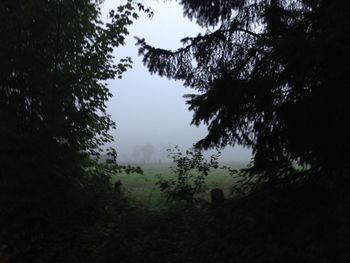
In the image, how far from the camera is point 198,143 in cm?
754

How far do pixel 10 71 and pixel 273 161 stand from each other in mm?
5577

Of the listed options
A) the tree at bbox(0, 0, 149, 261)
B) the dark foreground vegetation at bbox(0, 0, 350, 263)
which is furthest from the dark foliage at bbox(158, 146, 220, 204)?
the tree at bbox(0, 0, 149, 261)

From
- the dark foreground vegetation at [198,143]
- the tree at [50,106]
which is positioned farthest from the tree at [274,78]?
the tree at [50,106]

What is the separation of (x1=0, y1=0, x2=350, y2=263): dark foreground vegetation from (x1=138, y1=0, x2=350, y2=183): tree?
0.02 meters

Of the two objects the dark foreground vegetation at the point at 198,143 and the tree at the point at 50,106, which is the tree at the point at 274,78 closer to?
the dark foreground vegetation at the point at 198,143

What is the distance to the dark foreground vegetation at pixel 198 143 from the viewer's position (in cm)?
537

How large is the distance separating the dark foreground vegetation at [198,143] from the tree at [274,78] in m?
0.02

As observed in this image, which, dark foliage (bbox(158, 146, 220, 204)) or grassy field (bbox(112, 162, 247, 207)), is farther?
grassy field (bbox(112, 162, 247, 207))

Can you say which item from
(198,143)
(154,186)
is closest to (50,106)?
(198,143)

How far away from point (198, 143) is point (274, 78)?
2.03m

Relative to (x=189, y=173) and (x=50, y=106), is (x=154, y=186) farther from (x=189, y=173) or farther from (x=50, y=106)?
(x=50, y=106)

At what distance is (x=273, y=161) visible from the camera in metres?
6.51

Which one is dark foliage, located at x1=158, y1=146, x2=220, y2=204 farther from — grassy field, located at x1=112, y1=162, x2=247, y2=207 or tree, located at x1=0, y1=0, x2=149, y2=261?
tree, located at x1=0, y1=0, x2=149, y2=261

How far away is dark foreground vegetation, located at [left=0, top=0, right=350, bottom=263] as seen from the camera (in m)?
5.37
